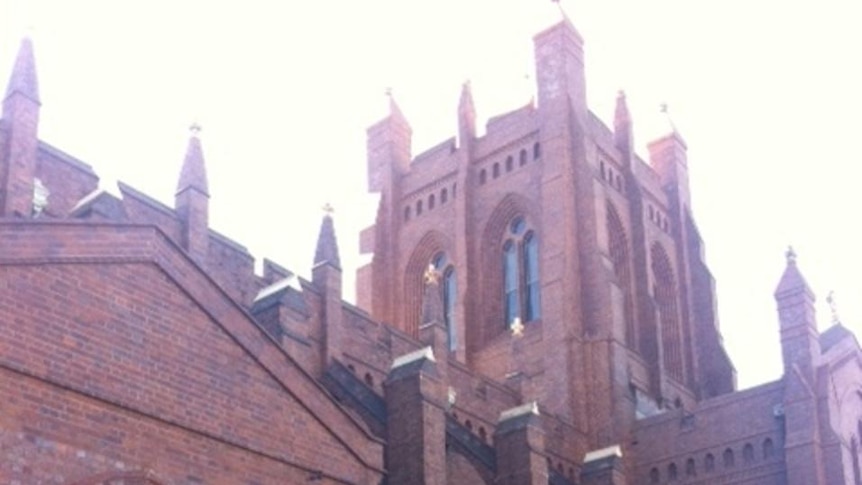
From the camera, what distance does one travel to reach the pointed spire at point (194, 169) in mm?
32281

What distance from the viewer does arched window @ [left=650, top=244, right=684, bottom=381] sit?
52.5m

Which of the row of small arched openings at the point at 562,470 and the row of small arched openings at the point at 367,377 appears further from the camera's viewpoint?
the row of small arched openings at the point at 562,470

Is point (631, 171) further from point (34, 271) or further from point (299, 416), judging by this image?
point (34, 271)

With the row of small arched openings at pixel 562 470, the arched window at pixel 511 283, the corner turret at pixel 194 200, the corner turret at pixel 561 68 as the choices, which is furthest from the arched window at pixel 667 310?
the corner turret at pixel 194 200

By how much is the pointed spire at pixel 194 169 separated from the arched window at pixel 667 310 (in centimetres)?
2396

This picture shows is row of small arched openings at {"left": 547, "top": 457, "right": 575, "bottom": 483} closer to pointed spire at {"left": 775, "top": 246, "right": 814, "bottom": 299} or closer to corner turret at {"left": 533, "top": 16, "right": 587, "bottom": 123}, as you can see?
pointed spire at {"left": 775, "top": 246, "right": 814, "bottom": 299}

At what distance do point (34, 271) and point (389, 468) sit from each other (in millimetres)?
11746

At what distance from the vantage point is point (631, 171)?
52.8 m

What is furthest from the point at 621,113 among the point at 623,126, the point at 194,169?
the point at 194,169

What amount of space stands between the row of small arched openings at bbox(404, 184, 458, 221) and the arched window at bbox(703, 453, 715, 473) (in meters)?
15.7

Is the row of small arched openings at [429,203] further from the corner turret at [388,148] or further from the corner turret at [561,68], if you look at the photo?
the corner turret at [561,68]

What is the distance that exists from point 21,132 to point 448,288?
2723 centimetres

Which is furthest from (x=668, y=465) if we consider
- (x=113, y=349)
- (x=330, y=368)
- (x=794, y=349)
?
(x=113, y=349)

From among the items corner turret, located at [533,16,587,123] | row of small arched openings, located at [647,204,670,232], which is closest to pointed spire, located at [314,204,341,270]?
corner turret, located at [533,16,587,123]
